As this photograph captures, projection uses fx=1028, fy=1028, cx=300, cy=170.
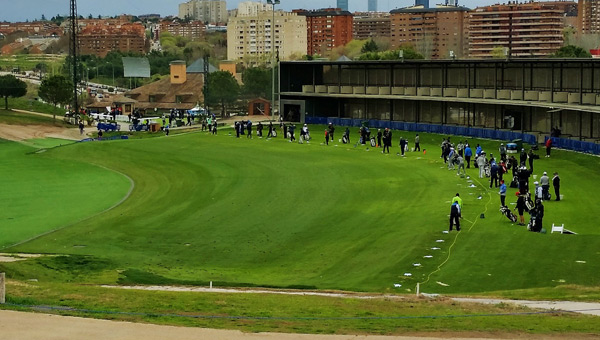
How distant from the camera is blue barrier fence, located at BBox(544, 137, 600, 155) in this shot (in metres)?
55.6

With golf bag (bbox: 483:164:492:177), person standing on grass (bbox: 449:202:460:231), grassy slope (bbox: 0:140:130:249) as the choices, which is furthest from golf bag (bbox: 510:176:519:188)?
grassy slope (bbox: 0:140:130:249)

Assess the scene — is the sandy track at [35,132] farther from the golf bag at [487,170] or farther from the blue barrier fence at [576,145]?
the golf bag at [487,170]

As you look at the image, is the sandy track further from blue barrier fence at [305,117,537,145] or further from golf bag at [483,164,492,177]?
golf bag at [483,164,492,177]

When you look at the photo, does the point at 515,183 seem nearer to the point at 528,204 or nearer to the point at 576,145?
the point at 528,204

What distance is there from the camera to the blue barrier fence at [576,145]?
2189 inches

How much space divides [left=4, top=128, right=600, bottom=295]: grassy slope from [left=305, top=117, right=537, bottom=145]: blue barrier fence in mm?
9443

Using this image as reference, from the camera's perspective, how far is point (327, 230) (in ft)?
121

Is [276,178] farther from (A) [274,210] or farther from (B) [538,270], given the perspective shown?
(B) [538,270]

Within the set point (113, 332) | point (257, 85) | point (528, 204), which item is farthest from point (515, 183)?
point (257, 85)

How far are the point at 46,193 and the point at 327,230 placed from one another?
18.2 metres

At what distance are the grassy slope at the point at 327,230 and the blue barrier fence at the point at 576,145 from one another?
5.15ft

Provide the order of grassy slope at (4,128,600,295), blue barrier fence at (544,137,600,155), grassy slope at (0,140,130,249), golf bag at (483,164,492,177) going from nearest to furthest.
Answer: grassy slope at (4,128,600,295) < grassy slope at (0,140,130,249) < golf bag at (483,164,492,177) < blue barrier fence at (544,137,600,155)

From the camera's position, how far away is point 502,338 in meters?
19.8

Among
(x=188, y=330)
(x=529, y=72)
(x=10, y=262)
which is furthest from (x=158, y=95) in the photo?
(x=188, y=330)
